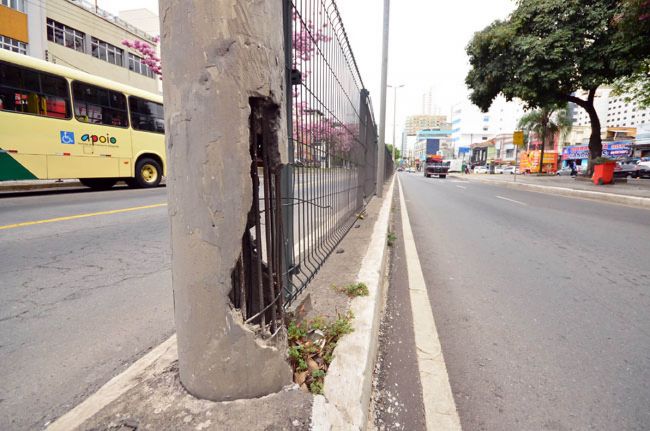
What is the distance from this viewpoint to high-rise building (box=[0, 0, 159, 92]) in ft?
67.5

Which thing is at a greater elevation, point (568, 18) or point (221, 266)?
point (568, 18)

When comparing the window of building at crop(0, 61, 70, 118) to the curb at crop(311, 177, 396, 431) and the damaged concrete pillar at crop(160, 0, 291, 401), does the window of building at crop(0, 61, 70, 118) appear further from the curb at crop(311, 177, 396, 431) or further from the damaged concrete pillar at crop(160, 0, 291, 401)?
the curb at crop(311, 177, 396, 431)

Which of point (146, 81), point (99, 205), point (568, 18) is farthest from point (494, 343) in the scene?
point (146, 81)

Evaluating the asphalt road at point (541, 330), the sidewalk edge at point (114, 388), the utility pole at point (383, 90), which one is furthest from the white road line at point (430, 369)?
the utility pole at point (383, 90)

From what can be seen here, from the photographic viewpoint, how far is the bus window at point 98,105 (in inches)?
353

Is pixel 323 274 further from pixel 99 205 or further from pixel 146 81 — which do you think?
pixel 146 81

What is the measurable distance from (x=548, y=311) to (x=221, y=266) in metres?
2.64

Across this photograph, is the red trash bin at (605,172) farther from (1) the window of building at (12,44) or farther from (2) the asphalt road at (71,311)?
(1) the window of building at (12,44)

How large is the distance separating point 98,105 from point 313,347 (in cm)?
1077

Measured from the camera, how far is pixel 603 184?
1520 cm

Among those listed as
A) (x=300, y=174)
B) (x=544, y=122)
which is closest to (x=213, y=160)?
(x=300, y=174)

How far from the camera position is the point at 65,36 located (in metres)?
23.4

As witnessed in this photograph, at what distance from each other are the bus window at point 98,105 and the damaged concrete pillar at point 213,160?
10.1m

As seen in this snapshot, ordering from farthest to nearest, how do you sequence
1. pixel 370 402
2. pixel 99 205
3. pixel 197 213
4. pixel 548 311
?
1. pixel 99 205
2. pixel 548 311
3. pixel 370 402
4. pixel 197 213
